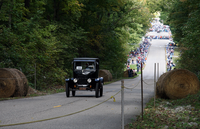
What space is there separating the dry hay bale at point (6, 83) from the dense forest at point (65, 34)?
3225mm

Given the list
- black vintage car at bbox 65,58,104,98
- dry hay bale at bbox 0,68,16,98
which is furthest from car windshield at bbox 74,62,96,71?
dry hay bale at bbox 0,68,16,98

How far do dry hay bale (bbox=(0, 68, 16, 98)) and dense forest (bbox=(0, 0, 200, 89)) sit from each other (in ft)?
10.6

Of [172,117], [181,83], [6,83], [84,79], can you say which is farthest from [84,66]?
[172,117]

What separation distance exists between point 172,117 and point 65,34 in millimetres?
23795

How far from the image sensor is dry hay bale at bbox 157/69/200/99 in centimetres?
1625

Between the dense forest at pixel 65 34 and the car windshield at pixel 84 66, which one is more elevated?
the dense forest at pixel 65 34

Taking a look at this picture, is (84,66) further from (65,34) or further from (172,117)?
(65,34)

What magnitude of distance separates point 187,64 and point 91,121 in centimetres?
2338

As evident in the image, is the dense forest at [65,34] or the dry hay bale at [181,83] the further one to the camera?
the dense forest at [65,34]

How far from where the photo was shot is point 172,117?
36.7 ft

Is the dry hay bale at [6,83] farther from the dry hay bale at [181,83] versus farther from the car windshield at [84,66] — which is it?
the dry hay bale at [181,83]

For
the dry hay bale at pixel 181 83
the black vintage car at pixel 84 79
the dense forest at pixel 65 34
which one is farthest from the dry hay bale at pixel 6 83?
the dry hay bale at pixel 181 83

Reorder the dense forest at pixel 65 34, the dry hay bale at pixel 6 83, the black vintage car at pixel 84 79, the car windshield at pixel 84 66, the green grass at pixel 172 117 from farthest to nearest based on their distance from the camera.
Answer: the dense forest at pixel 65 34 < the car windshield at pixel 84 66 < the black vintage car at pixel 84 79 < the dry hay bale at pixel 6 83 < the green grass at pixel 172 117

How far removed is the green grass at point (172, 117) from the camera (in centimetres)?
936
